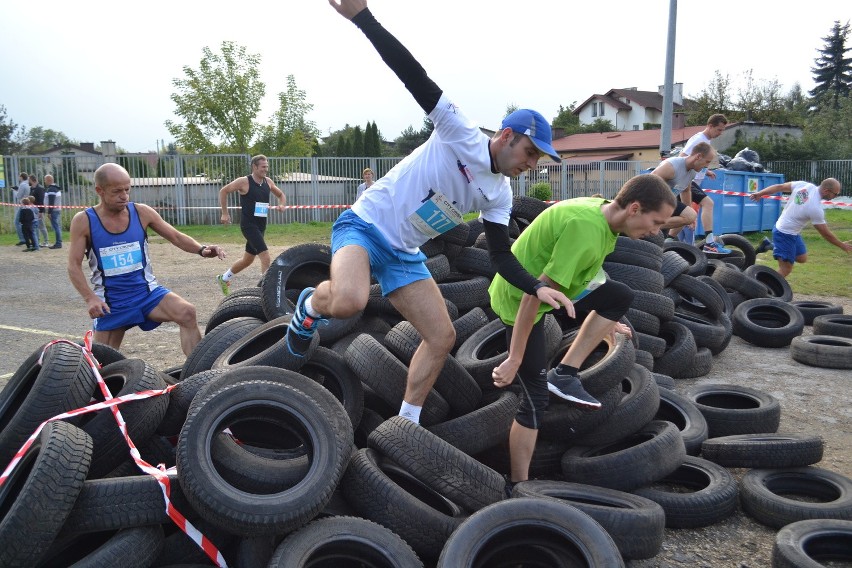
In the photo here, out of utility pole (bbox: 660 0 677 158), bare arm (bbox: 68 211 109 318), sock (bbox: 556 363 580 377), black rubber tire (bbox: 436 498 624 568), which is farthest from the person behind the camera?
utility pole (bbox: 660 0 677 158)

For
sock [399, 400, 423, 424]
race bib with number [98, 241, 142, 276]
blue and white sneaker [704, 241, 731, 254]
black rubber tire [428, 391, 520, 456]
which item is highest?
race bib with number [98, 241, 142, 276]

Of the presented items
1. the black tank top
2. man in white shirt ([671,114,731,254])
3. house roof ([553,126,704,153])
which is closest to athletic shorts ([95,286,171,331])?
the black tank top

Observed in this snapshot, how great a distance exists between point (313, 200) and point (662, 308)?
23795mm

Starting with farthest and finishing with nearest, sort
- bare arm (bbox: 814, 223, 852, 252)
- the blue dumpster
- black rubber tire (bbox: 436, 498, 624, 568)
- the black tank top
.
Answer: the blue dumpster → the black tank top → bare arm (bbox: 814, 223, 852, 252) → black rubber tire (bbox: 436, 498, 624, 568)

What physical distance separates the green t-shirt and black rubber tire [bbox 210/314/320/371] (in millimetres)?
1272

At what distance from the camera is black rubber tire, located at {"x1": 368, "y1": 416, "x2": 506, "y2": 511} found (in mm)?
3445

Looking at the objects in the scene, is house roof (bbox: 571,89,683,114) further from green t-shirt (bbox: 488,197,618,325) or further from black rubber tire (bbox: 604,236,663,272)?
green t-shirt (bbox: 488,197,618,325)

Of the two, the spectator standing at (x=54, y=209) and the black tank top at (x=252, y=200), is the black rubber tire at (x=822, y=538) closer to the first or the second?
the black tank top at (x=252, y=200)

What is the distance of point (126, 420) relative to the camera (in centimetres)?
375

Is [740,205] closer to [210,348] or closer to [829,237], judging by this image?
[829,237]

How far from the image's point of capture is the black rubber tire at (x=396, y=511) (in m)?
3.39

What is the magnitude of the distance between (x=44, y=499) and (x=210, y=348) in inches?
90.8

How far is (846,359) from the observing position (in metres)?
7.51

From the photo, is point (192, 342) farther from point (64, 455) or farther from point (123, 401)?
point (64, 455)
